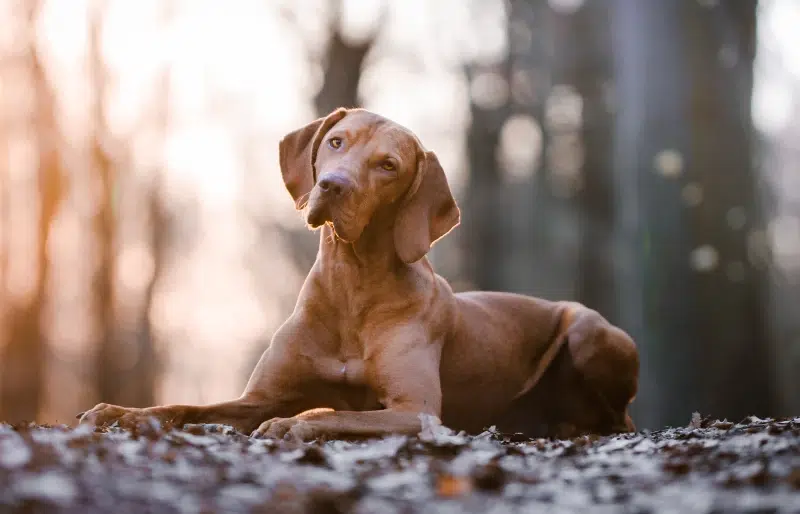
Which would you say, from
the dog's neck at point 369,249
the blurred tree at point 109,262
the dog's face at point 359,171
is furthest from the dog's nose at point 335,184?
the blurred tree at point 109,262

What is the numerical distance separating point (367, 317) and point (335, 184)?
2.79 ft

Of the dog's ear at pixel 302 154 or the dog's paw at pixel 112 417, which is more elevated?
the dog's ear at pixel 302 154

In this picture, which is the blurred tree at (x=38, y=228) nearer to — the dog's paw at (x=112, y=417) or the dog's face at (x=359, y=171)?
the dog's face at (x=359, y=171)

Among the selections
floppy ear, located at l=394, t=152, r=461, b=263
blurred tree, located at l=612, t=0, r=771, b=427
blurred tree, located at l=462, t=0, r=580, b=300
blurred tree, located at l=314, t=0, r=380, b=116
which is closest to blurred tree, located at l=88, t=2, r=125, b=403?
blurred tree, located at l=314, t=0, r=380, b=116

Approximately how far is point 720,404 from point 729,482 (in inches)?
250

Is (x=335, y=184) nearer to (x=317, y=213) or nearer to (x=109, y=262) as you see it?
(x=317, y=213)

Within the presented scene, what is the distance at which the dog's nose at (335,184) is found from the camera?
520 centimetres

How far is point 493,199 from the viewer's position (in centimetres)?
2152

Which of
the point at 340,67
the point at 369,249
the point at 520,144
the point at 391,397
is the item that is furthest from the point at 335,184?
the point at 520,144

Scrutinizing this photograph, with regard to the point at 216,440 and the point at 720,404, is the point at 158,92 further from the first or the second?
the point at 216,440

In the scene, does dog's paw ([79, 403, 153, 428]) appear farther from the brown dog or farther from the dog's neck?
the dog's neck

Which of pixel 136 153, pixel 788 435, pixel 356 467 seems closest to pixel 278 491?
pixel 356 467

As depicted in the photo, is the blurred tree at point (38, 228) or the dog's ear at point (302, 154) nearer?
the dog's ear at point (302, 154)

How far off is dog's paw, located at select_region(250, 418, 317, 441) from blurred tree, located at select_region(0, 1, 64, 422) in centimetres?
1768
